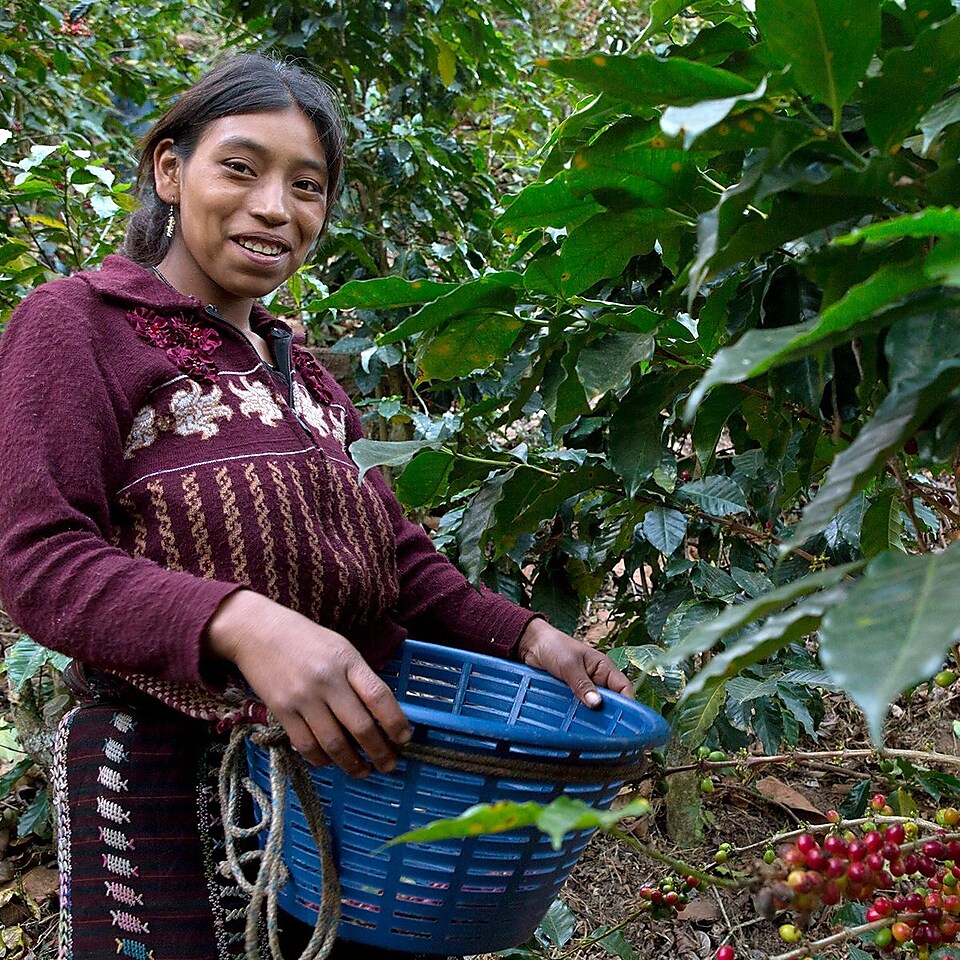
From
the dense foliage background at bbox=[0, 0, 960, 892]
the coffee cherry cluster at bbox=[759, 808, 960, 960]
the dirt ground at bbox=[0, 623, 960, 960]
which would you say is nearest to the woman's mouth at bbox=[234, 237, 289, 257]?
the dense foliage background at bbox=[0, 0, 960, 892]

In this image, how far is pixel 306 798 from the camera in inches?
37.9

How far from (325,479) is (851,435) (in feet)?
2.11

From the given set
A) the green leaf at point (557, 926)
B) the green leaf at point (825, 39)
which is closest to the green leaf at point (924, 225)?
the green leaf at point (825, 39)

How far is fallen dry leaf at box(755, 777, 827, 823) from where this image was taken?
209cm

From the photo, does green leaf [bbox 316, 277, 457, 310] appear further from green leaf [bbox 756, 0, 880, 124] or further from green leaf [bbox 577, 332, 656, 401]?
green leaf [bbox 756, 0, 880, 124]

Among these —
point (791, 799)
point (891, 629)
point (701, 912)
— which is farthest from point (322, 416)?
point (791, 799)

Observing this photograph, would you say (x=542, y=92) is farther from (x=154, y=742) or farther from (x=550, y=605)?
(x=154, y=742)

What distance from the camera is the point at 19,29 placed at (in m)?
2.75

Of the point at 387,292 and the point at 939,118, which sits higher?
the point at 939,118

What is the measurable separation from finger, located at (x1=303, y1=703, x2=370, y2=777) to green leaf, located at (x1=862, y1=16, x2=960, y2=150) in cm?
63

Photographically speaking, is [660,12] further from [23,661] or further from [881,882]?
[23,661]

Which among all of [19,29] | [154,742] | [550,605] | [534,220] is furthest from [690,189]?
[19,29]

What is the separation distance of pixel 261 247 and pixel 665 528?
68 cm

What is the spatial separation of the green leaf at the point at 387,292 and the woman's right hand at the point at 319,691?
0.31 m
